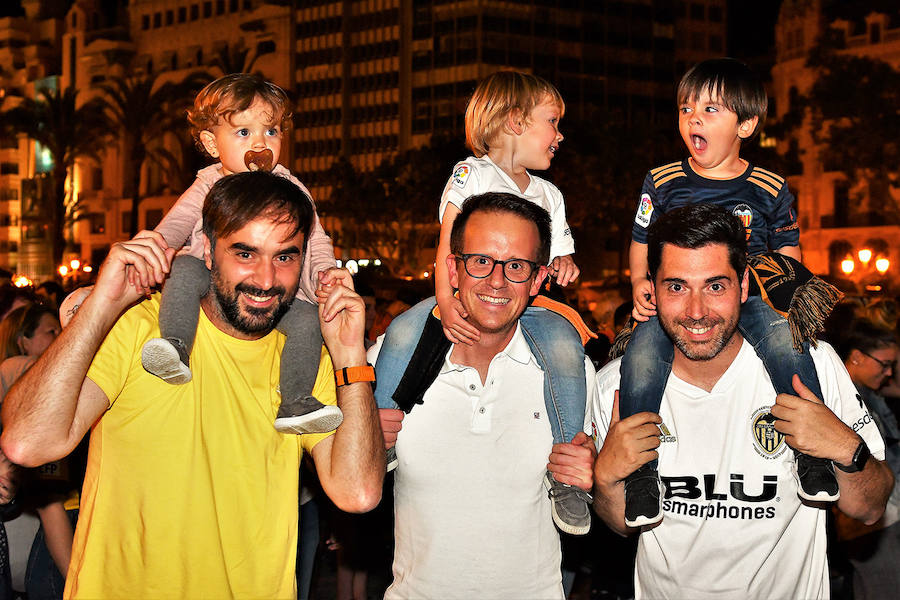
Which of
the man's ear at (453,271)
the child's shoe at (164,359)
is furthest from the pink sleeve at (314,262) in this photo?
the child's shoe at (164,359)

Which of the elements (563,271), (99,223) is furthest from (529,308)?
(99,223)

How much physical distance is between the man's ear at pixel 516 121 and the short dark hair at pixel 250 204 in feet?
5.86

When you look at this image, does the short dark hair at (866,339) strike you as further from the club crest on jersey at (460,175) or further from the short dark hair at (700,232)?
the club crest on jersey at (460,175)

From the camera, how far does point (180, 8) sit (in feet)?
316

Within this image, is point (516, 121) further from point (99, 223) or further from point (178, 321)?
point (99, 223)

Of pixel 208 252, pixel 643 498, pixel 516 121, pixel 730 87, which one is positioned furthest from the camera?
pixel 516 121

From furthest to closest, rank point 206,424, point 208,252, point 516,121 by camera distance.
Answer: point 516,121 < point 208,252 < point 206,424

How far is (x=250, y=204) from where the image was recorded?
394cm

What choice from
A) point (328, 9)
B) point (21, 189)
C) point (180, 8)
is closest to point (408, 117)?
point (328, 9)

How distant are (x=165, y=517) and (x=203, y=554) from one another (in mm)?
192

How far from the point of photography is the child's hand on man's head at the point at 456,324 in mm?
4426

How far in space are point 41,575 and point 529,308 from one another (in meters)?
3.32

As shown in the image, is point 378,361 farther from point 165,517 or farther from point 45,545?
point 45,545

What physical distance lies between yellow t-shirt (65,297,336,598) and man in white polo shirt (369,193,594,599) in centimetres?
61
